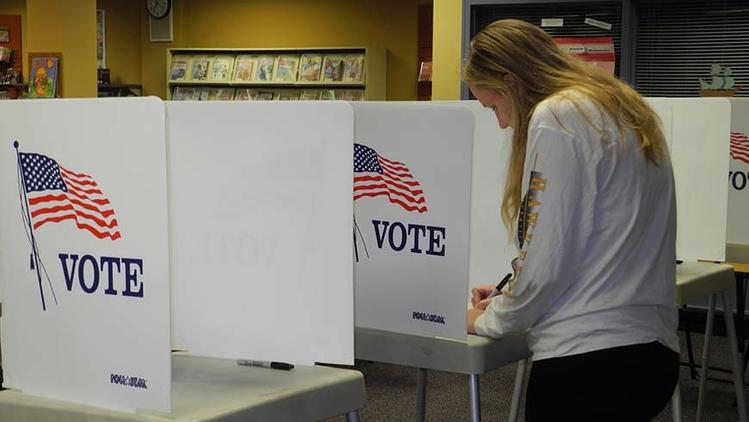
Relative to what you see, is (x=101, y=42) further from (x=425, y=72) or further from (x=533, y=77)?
(x=533, y=77)

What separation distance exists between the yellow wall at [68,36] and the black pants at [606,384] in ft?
22.6

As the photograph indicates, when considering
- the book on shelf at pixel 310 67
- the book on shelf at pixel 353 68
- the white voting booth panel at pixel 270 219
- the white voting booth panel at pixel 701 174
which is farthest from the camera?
the book on shelf at pixel 310 67

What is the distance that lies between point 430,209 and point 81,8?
22.9 ft

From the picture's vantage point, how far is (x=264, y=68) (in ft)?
33.5

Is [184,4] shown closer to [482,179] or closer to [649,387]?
[482,179]

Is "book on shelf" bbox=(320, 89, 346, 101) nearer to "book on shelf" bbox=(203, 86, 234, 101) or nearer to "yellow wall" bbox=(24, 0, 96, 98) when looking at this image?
"book on shelf" bbox=(203, 86, 234, 101)

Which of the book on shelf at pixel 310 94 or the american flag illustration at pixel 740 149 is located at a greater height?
the book on shelf at pixel 310 94

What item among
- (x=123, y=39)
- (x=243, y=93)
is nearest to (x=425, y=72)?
(x=243, y=93)

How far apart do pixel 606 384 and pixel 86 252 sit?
0.89 m

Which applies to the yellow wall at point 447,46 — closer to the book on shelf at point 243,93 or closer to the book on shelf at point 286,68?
the book on shelf at point 286,68

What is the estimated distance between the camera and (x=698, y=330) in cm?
545

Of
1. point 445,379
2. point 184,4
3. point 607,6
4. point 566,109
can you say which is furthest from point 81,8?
Result: point 566,109

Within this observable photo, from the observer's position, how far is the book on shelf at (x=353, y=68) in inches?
382

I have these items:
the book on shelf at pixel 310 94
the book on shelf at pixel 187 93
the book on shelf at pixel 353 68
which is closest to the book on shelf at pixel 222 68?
the book on shelf at pixel 187 93
